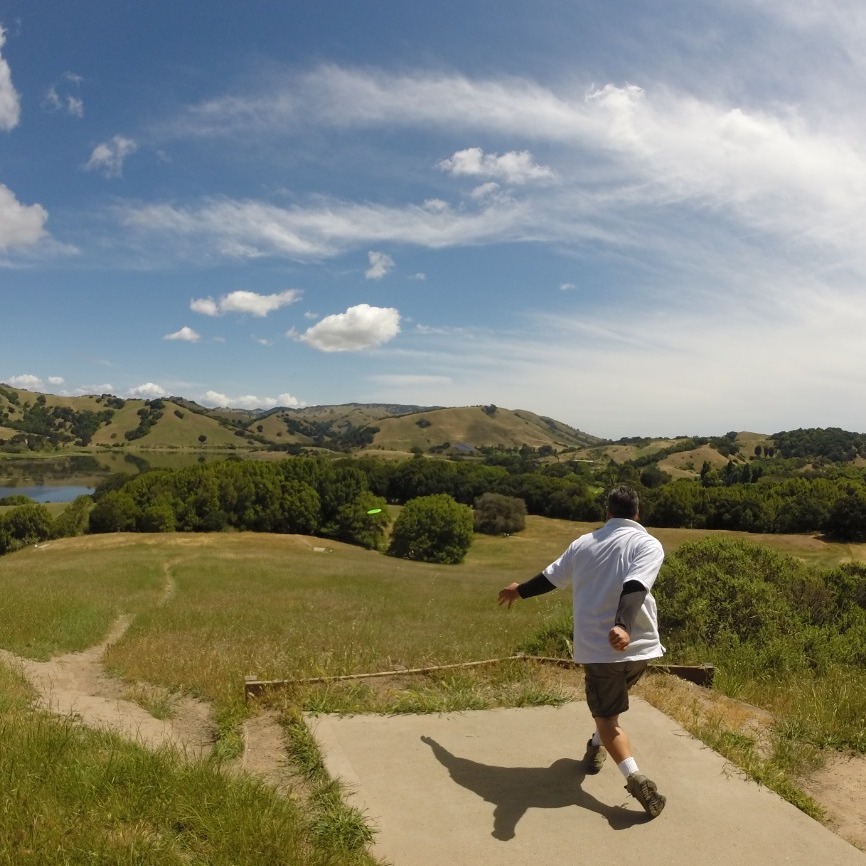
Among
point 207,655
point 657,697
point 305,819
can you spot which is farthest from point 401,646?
point 305,819

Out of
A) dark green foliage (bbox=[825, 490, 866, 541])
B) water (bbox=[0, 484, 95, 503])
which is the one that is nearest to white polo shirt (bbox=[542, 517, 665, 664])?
dark green foliage (bbox=[825, 490, 866, 541])

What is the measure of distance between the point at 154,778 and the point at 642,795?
3530 mm

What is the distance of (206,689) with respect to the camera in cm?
814

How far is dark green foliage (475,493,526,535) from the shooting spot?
89.8m

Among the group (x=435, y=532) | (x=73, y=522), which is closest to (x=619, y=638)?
(x=435, y=532)

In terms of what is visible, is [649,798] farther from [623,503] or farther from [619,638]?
[623,503]

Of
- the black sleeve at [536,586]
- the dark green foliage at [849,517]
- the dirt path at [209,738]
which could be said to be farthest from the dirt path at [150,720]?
the dark green foliage at [849,517]

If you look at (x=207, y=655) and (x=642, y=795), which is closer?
(x=642, y=795)

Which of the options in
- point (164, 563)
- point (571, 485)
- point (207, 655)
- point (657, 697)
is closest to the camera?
point (657, 697)

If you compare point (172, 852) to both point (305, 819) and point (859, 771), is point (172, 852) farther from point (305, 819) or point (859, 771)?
point (859, 771)

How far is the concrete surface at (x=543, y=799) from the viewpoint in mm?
4246

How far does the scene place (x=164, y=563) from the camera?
35281 millimetres

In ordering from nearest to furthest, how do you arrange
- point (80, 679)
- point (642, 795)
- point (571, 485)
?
point (642, 795) < point (80, 679) < point (571, 485)

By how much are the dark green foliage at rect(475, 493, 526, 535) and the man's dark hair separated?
8580cm
